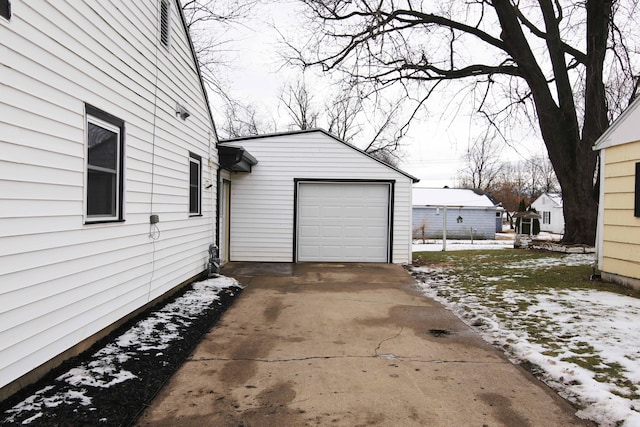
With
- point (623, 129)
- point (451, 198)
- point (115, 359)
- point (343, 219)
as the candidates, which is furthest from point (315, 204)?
point (451, 198)

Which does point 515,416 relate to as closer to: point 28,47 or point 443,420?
point 443,420

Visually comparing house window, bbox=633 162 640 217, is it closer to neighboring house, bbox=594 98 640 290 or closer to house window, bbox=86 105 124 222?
neighboring house, bbox=594 98 640 290

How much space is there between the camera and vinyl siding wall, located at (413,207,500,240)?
3180 cm

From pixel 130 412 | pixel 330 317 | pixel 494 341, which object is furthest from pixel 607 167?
pixel 130 412

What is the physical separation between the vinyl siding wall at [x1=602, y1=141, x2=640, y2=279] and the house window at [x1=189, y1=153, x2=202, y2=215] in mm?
7883

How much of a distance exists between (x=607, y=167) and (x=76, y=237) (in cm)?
883

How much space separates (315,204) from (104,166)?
25.4 ft

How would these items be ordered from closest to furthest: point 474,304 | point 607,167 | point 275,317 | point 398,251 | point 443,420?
point 443,420, point 275,317, point 474,304, point 607,167, point 398,251

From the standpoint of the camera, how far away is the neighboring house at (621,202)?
745 centimetres

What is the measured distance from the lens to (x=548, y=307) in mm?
6316

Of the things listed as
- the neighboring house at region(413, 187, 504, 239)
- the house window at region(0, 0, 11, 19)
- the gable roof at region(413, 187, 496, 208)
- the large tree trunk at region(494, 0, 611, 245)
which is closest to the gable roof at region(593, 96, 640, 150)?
the large tree trunk at region(494, 0, 611, 245)

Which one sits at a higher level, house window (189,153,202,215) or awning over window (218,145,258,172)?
awning over window (218,145,258,172)

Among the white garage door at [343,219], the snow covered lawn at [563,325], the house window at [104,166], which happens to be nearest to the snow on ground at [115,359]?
the house window at [104,166]

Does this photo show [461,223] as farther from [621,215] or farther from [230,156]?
[230,156]
